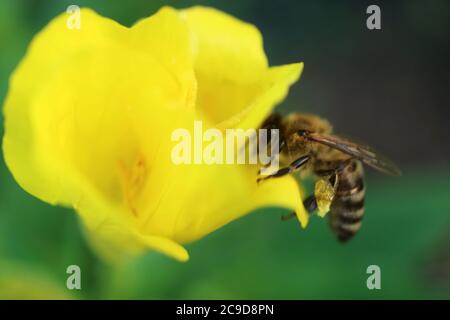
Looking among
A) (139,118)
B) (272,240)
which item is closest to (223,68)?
(139,118)

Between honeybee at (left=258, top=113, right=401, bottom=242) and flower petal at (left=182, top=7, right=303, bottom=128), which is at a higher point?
flower petal at (left=182, top=7, right=303, bottom=128)

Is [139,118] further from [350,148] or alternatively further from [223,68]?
[350,148]

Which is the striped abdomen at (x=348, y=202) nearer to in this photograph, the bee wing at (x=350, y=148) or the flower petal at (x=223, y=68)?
the bee wing at (x=350, y=148)

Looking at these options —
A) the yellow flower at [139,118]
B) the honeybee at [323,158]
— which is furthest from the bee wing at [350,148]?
the yellow flower at [139,118]

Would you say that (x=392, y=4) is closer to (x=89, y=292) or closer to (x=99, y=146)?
(x=89, y=292)

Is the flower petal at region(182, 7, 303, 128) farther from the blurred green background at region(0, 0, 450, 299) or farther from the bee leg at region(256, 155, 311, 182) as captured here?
the blurred green background at region(0, 0, 450, 299)

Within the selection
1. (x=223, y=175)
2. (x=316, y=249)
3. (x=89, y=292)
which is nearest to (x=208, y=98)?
(x=223, y=175)

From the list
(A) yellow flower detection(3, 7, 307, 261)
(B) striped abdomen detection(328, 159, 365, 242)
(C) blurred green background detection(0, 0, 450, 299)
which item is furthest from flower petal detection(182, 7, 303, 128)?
(C) blurred green background detection(0, 0, 450, 299)
